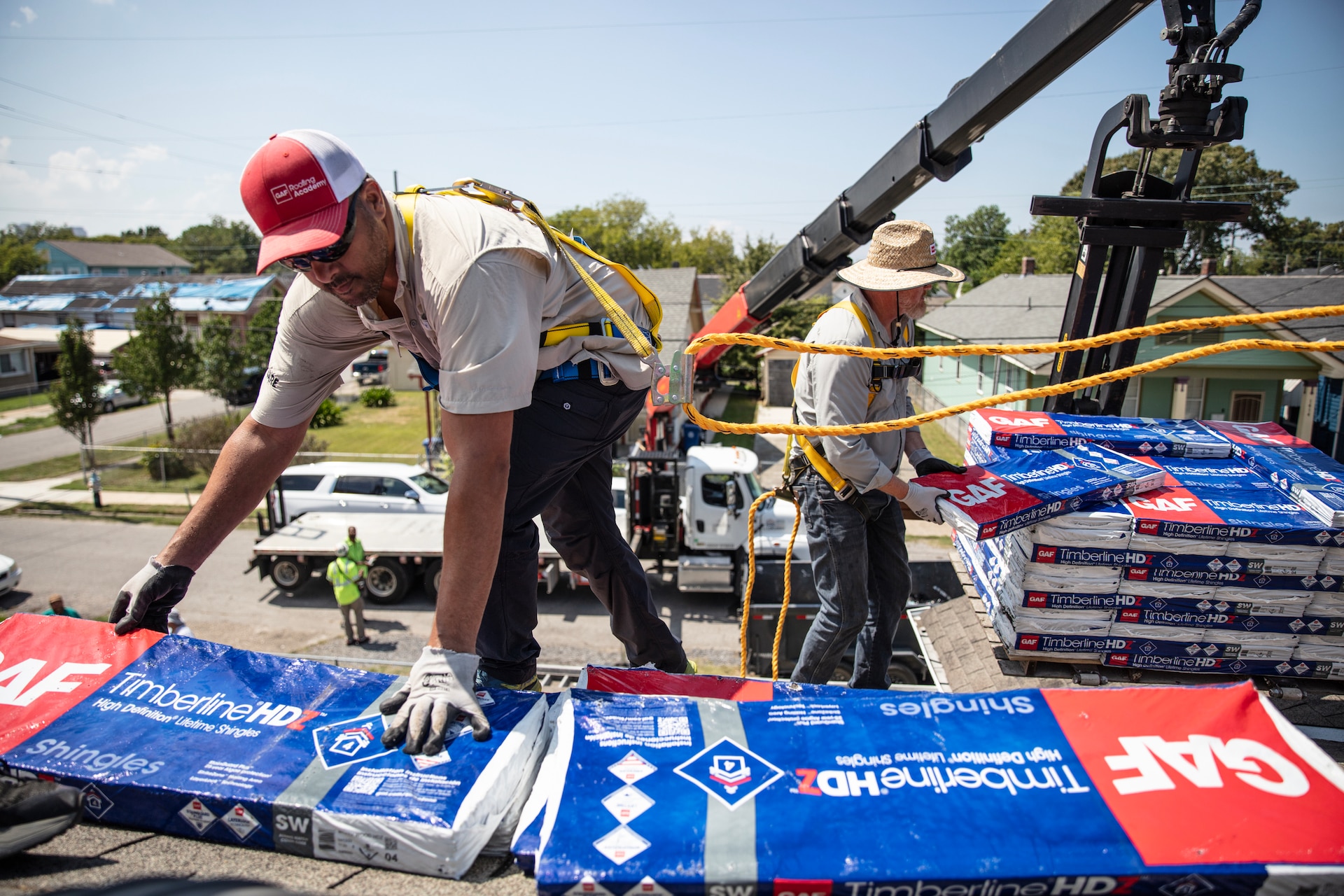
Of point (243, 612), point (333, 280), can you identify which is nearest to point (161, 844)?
point (333, 280)

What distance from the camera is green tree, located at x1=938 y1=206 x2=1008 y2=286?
6481 centimetres

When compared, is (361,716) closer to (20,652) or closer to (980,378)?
(20,652)

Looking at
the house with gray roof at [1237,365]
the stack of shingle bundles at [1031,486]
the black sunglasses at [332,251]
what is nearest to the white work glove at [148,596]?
the black sunglasses at [332,251]

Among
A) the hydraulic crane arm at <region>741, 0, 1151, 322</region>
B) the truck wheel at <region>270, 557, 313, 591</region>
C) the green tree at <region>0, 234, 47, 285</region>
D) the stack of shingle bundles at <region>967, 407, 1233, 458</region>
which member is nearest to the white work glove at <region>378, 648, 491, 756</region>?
the stack of shingle bundles at <region>967, 407, 1233, 458</region>

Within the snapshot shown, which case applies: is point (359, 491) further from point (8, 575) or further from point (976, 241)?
point (976, 241)

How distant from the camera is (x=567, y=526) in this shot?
3119mm

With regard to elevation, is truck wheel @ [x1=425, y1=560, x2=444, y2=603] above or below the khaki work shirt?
below

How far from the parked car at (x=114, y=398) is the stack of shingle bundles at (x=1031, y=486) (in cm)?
3866

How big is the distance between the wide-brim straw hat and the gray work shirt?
133 mm

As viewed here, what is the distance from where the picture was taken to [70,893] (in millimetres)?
1130

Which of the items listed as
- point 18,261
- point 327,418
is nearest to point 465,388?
point 327,418

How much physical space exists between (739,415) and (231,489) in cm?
2903

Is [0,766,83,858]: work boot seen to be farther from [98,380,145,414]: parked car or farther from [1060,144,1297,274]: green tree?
[1060,144,1297,274]: green tree

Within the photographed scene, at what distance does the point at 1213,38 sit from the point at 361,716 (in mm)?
4940
